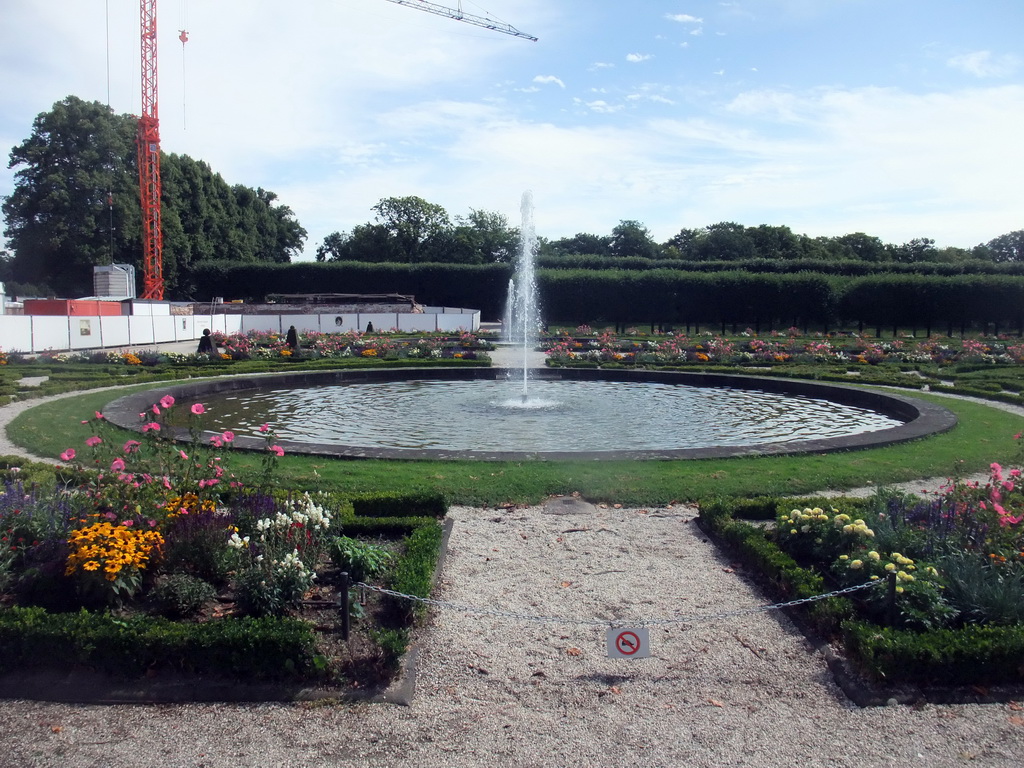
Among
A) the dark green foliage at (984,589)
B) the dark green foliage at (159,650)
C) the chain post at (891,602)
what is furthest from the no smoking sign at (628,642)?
the dark green foliage at (984,589)

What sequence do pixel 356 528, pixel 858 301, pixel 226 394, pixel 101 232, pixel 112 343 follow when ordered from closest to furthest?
pixel 356 528, pixel 226 394, pixel 112 343, pixel 858 301, pixel 101 232

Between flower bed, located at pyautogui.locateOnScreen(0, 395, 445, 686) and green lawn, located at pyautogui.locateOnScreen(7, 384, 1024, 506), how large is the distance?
5.28ft

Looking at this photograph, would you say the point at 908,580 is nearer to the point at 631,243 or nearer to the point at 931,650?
the point at 931,650

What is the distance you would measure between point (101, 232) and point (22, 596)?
5068 centimetres

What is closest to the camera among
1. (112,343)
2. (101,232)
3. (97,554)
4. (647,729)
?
(647,729)

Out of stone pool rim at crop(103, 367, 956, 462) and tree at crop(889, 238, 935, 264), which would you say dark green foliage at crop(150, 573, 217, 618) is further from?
tree at crop(889, 238, 935, 264)

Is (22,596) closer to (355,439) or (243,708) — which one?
(243,708)

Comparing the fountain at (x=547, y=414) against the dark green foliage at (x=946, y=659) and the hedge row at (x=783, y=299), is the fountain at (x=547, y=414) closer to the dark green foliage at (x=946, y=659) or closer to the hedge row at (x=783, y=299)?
the dark green foliage at (x=946, y=659)

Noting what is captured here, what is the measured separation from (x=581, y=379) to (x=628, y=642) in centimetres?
1535

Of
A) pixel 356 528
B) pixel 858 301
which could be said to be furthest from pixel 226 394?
pixel 858 301

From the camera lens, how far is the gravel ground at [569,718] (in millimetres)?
3504

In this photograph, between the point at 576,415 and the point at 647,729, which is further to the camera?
the point at 576,415

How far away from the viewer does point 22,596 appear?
4816mm

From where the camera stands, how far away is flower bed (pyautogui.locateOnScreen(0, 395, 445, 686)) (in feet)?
13.5
